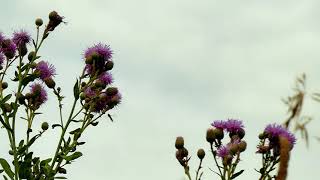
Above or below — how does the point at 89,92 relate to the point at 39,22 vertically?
below

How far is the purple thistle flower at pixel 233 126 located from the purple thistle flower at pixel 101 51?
205cm

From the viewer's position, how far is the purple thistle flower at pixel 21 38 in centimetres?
681

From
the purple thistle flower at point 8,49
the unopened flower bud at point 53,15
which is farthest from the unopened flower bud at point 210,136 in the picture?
the purple thistle flower at point 8,49

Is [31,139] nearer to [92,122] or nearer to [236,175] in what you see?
[92,122]

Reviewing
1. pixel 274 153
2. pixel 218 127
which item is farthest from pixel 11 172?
pixel 274 153

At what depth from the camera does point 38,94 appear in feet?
21.4

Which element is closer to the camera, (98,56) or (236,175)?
(236,175)

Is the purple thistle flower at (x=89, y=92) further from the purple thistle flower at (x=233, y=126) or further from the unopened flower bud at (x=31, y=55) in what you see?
the purple thistle flower at (x=233, y=126)

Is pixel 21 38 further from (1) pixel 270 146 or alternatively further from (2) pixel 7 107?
(1) pixel 270 146

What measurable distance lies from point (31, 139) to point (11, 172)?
0.47m

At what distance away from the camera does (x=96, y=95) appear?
250 inches

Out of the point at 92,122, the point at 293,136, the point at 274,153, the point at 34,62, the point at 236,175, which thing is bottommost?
the point at 236,175

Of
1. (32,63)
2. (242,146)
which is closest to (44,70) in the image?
(32,63)

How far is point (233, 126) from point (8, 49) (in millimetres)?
3241
